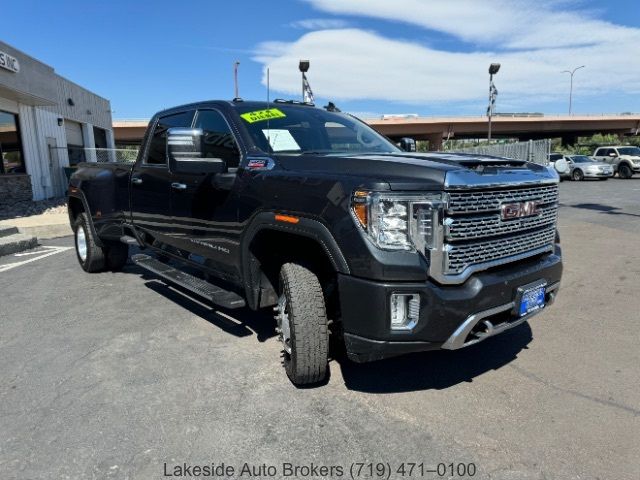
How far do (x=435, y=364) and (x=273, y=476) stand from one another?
1.69 meters

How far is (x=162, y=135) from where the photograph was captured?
5.12 meters

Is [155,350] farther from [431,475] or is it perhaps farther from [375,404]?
[431,475]

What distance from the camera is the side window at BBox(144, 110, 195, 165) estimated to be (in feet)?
15.7

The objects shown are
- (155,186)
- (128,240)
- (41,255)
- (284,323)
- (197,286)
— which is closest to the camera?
(284,323)

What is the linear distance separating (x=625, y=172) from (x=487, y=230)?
30232mm

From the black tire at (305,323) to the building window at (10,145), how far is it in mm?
16461

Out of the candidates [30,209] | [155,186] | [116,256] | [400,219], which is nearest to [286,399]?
[400,219]

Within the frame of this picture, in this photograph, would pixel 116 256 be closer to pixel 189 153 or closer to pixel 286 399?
pixel 189 153

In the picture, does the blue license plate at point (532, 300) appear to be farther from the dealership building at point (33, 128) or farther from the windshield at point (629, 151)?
the windshield at point (629, 151)

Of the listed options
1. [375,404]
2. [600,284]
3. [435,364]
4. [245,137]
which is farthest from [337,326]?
[600,284]

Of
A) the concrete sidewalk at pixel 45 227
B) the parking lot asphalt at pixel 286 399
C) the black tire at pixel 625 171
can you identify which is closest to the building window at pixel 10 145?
the concrete sidewalk at pixel 45 227

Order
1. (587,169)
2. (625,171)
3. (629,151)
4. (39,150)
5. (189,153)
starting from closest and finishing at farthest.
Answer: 1. (189,153)
2. (39,150)
3. (587,169)
4. (625,171)
5. (629,151)

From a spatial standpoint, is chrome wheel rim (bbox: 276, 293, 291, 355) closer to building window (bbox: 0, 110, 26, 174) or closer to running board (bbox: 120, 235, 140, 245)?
running board (bbox: 120, 235, 140, 245)

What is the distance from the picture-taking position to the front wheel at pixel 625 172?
27859 mm
